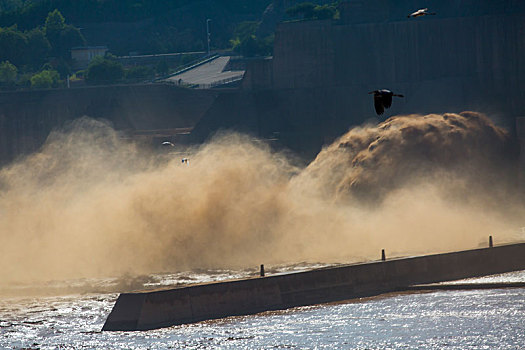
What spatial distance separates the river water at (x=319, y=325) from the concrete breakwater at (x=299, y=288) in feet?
1.84

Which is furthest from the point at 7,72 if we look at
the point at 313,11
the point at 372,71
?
the point at 372,71

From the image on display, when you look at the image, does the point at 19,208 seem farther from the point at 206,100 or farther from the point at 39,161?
the point at 206,100

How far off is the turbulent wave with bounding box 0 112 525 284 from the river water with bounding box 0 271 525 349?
6.93m

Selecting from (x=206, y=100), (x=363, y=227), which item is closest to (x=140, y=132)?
(x=206, y=100)

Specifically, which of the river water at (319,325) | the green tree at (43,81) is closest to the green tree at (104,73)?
the green tree at (43,81)

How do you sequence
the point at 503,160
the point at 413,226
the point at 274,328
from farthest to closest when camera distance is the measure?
the point at 503,160, the point at 413,226, the point at 274,328

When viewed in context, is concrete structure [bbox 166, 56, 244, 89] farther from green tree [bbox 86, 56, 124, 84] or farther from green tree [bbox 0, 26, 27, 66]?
green tree [bbox 0, 26, 27, 66]

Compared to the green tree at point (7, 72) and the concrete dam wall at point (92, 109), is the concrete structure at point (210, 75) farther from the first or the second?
the green tree at point (7, 72)

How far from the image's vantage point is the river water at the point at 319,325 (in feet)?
110

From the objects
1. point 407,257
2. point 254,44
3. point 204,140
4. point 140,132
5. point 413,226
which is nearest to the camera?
point 407,257

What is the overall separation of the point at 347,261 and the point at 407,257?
4614 mm

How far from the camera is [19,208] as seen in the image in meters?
59.0

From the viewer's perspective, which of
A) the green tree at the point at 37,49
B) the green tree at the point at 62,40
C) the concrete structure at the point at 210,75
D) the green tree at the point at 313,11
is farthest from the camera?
the green tree at the point at 62,40

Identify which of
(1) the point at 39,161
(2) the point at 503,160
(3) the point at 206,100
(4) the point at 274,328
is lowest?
(4) the point at 274,328
